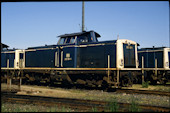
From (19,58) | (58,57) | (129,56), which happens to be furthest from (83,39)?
(19,58)

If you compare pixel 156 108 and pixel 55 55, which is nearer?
pixel 156 108

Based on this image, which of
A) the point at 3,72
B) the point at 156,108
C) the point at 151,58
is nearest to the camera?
the point at 156,108

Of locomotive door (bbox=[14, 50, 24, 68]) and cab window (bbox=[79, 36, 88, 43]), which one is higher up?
cab window (bbox=[79, 36, 88, 43])

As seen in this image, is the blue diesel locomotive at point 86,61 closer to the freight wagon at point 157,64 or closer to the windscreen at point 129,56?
the windscreen at point 129,56

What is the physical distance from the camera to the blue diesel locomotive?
12.3 meters

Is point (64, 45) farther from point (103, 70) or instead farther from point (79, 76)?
point (103, 70)

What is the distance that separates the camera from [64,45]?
46.6 ft

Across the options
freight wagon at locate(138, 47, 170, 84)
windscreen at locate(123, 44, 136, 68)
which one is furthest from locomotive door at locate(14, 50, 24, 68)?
freight wagon at locate(138, 47, 170, 84)

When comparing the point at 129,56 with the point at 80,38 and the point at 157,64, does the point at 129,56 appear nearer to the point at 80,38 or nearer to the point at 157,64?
the point at 80,38

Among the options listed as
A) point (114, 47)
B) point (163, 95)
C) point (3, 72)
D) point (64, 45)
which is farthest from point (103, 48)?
point (3, 72)

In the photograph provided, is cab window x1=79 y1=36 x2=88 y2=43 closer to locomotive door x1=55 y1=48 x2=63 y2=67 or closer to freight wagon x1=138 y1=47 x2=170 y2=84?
locomotive door x1=55 y1=48 x2=63 y2=67

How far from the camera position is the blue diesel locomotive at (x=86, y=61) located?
1226 centimetres

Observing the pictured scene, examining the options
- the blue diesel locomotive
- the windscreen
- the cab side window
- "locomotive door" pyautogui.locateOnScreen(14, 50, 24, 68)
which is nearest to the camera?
the blue diesel locomotive

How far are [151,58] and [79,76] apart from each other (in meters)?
7.35
